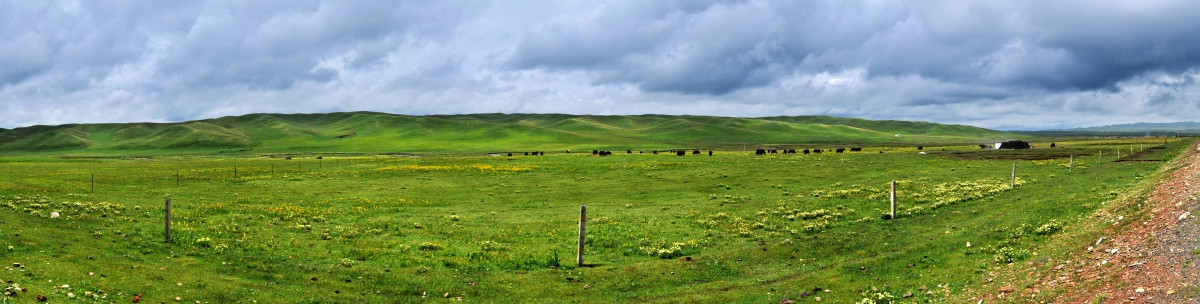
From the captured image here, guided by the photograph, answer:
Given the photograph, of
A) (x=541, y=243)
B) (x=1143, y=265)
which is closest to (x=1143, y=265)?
(x=1143, y=265)

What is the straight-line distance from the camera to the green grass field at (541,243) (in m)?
18.0

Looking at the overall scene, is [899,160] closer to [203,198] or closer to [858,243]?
[858,243]

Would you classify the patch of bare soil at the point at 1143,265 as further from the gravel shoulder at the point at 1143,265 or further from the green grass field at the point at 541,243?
the green grass field at the point at 541,243

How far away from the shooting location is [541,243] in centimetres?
2761

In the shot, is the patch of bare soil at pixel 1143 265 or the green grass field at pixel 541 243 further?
the green grass field at pixel 541 243

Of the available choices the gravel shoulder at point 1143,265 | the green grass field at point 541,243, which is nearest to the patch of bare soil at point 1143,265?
the gravel shoulder at point 1143,265

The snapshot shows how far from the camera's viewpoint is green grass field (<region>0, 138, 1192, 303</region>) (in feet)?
59.2

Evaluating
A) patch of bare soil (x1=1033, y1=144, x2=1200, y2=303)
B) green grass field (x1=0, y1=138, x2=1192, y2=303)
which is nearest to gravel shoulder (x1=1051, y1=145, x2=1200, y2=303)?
patch of bare soil (x1=1033, y1=144, x2=1200, y2=303)

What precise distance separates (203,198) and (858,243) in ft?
144

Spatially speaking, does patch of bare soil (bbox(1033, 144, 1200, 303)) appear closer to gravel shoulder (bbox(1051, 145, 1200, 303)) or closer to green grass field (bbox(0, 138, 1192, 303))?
gravel shoulder (bbox(1051, 145, 1200, 303))

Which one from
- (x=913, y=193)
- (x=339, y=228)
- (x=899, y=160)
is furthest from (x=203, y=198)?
(x=899, y=160)

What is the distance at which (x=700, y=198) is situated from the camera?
46.3 meters

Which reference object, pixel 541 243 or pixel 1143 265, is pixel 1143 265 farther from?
pixel 541 243

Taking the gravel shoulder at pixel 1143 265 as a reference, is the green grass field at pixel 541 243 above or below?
below
